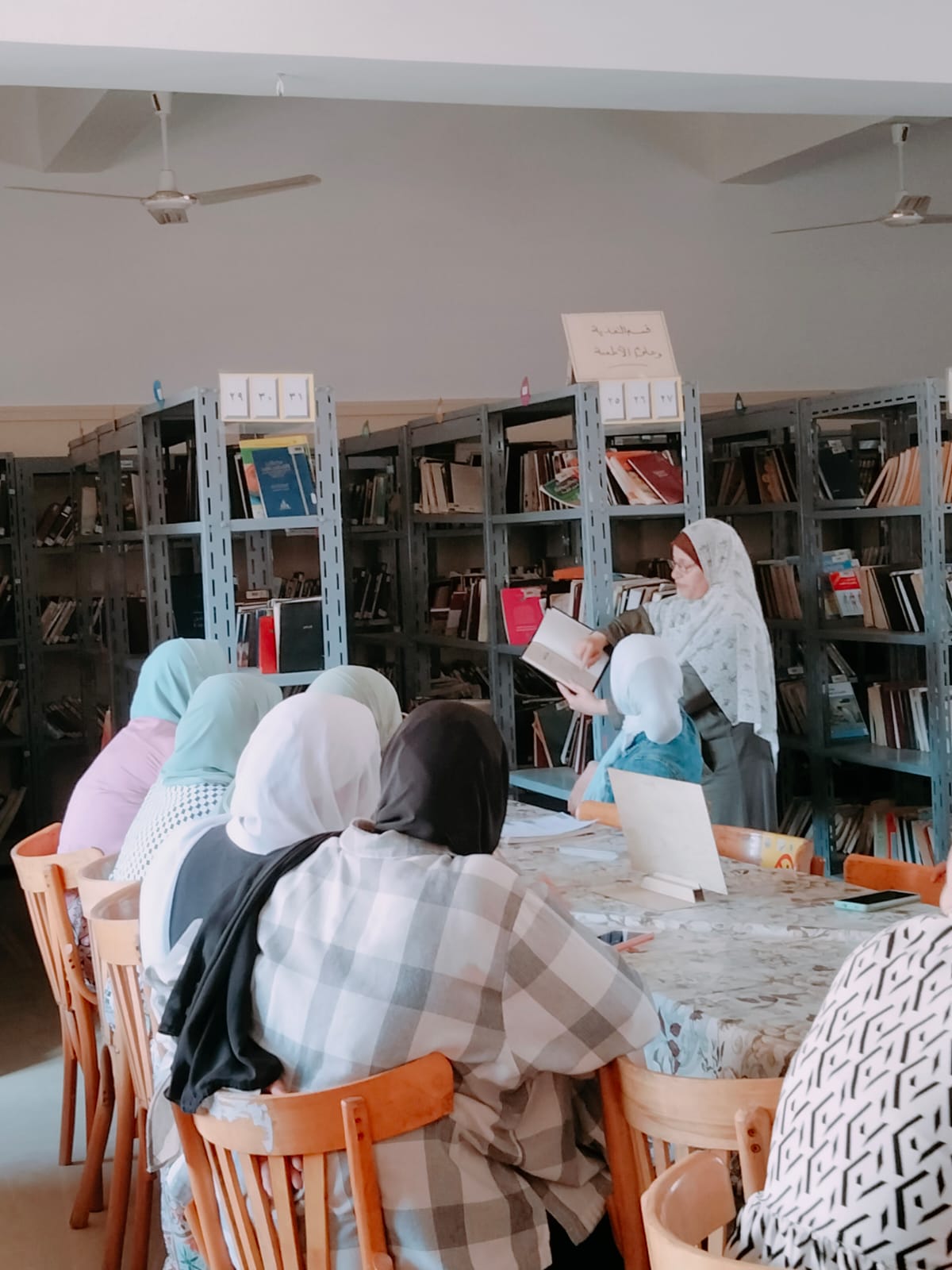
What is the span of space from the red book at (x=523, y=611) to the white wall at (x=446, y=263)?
3240 millimetres

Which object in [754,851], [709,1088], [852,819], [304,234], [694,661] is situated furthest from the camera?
[304,234]

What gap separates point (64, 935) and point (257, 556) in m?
2.28

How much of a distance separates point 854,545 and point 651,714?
10.9 ft

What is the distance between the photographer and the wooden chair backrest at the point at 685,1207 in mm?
1355

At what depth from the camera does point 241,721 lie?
3.23 meters

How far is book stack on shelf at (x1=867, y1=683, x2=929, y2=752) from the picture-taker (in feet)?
18.2

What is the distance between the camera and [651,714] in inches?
138

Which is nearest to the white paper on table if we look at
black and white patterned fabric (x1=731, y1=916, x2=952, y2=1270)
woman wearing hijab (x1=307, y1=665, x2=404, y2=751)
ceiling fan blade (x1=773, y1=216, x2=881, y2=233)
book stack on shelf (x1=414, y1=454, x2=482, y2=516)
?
woman wearing hijab (x1=307, y1=665, x2=404, y2=751)

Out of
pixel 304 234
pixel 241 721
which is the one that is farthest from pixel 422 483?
pixel 241 721

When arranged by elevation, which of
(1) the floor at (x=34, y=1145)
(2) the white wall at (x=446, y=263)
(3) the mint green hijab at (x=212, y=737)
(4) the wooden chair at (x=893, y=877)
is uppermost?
(2) the white wall at (x=446, y=263)

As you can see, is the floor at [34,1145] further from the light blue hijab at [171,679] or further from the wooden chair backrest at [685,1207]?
the wooden chair backrest at [685,1207]

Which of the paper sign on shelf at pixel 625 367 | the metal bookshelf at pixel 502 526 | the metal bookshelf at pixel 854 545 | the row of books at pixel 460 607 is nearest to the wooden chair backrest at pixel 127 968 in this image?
the metal bookshelf at pixel 502 526

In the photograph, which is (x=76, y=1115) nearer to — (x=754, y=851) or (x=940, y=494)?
(x=754, y=851)

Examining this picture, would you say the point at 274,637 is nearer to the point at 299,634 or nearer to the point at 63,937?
the point at 299,634
